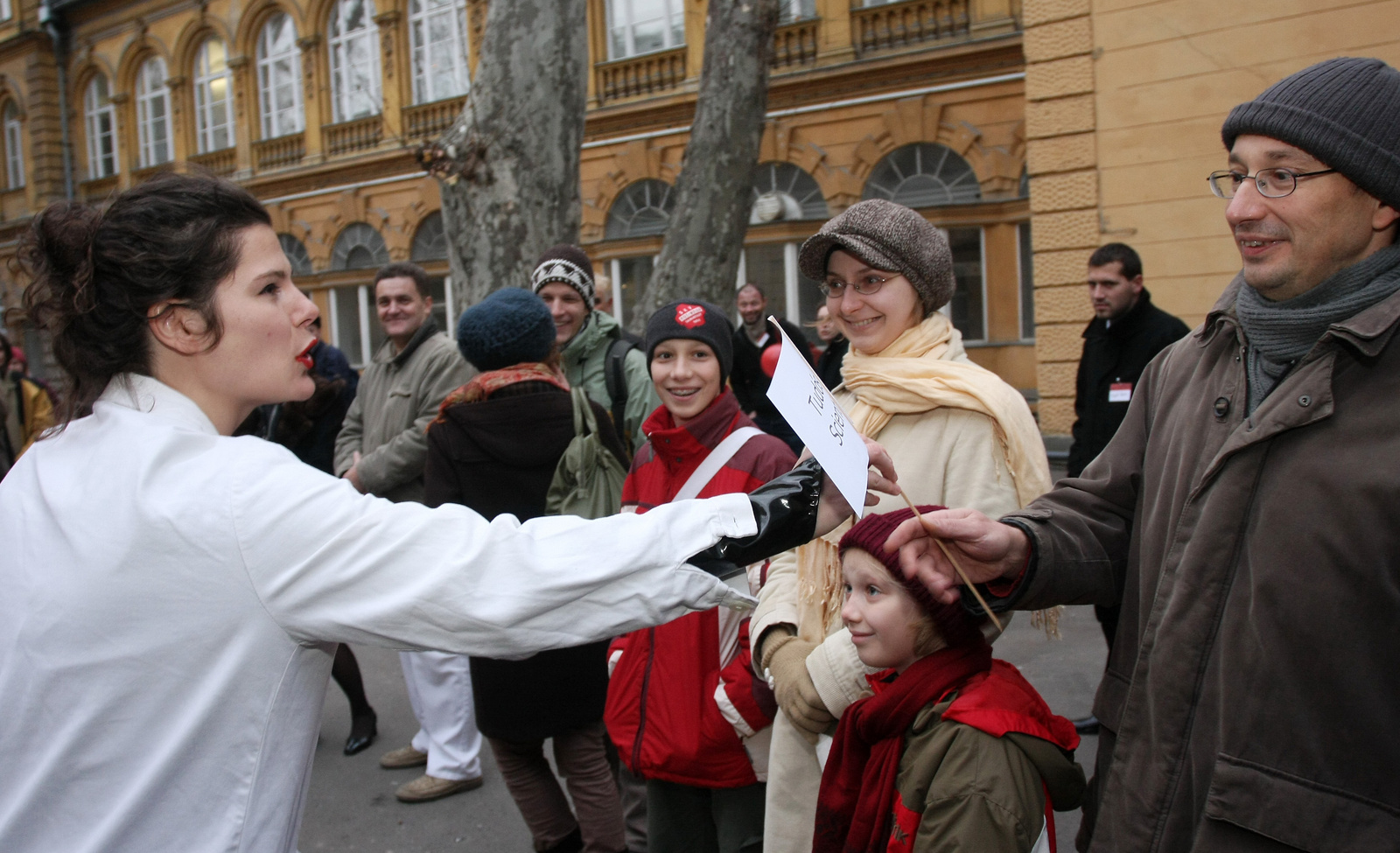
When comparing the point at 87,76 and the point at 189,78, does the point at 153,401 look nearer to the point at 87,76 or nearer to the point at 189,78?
the point at 189,78

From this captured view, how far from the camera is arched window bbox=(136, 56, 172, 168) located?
73.2 ft

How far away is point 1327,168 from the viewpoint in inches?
59.8

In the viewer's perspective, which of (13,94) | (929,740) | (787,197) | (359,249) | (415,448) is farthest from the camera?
(13,94)

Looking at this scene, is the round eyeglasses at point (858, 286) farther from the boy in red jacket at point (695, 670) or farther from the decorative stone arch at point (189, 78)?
the decorative stone arch at point (189, 78)

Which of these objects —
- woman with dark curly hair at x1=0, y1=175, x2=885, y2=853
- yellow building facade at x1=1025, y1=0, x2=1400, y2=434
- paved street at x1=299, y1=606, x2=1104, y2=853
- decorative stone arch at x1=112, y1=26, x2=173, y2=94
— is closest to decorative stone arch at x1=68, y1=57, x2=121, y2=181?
decorative stone arch at x1=112, y1=26, x2=173, y2=94

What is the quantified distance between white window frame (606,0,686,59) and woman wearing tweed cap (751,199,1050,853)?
13908 mm

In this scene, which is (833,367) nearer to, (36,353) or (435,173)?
(435,173)

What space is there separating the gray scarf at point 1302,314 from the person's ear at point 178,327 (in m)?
1.59

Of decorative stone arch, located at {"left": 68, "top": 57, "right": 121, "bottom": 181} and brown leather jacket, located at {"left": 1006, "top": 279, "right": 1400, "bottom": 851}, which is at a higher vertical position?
decorative stone arch, located at {"left": 68, "top": 57, "right": 121, "bottom": 181}

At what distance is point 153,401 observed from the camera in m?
1.47

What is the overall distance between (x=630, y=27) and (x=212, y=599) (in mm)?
15918

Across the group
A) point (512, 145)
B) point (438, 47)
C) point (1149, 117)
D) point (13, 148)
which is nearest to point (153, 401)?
point (512, 145)

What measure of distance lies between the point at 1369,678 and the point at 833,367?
581 cm

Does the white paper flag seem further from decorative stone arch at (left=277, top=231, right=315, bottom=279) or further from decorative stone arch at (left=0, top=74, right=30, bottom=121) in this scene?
decorative stone arch at (left=0, top=74, right=30, bottom=121)
